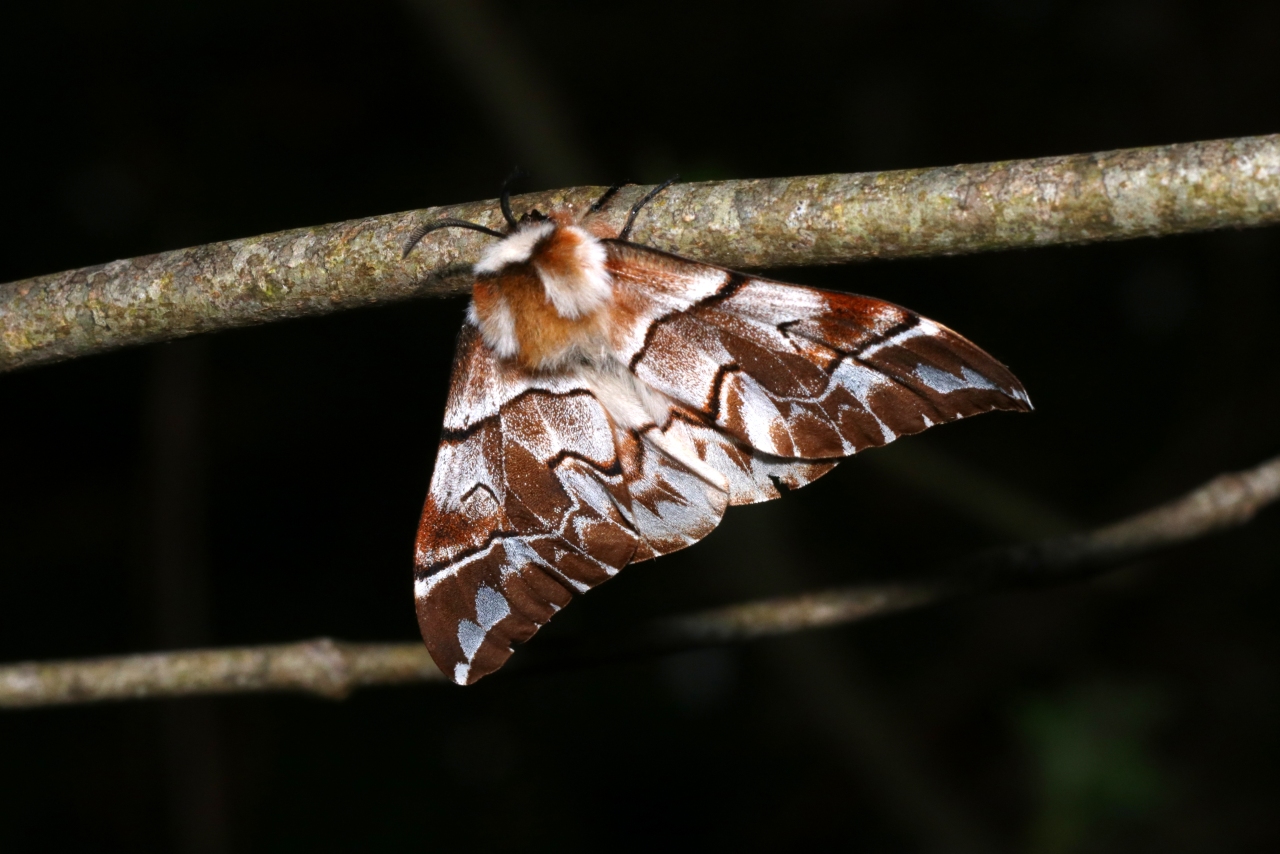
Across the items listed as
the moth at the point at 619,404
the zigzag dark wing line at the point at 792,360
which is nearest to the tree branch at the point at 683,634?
the moth at the point at 619,404

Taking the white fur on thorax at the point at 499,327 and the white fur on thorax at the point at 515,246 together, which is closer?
the white fur on thorax at the point at 515,246

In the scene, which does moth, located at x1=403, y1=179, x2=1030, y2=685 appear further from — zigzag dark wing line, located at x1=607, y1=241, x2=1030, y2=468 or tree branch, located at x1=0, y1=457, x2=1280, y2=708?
tree branch, located at x1=0, y1=457, x2=1280, y2=708

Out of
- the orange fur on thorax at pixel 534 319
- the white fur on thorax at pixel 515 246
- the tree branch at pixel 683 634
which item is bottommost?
the tree branch at pixel 683 634

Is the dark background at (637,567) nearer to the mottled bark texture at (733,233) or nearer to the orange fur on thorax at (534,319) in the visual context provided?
the orange fur on thorax at (534,319)

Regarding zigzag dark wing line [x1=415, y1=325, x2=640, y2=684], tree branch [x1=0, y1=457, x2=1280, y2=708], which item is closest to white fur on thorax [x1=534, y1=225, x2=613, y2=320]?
zigzag dark wing line [x1=415, y1=325, x2=640, y2=684]

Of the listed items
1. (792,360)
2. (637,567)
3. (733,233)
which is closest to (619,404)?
(792,360)

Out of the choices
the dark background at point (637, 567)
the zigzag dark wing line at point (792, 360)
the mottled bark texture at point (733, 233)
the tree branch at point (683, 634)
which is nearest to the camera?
the mottled bark texture at point (733, 233)

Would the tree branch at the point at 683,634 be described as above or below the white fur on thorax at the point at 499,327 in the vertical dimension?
below

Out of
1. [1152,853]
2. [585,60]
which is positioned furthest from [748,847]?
[585,60]
